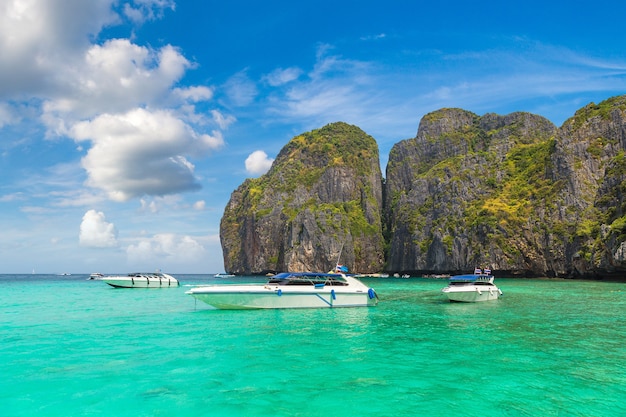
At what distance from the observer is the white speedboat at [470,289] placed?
42.0 m

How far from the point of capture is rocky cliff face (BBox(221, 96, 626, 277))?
11038 cm

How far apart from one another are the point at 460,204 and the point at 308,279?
115 meters

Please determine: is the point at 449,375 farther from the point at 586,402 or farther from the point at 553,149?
the point at 553,149

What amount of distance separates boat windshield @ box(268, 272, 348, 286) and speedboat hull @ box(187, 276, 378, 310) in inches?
14.9

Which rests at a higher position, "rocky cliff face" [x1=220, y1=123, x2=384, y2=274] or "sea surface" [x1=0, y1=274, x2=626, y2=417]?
"rocky cliff face" [x1=220, y1=123, x2=384, y2=274]

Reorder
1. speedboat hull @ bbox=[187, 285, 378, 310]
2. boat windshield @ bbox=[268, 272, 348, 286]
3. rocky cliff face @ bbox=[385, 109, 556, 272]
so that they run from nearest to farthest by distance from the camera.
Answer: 1. speedboat hull @ bbox=[187, 285, 378, 310]
2. boat windshield @ bbox=[268, 272, 348, 286]
3. rocky cliff face @ bbox=[385, 109, 556, 272]

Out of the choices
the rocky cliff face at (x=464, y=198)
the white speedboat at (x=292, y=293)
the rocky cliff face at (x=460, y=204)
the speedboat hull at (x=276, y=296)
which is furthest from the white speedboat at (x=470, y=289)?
the rocky cliff face at (x=464, y=198)

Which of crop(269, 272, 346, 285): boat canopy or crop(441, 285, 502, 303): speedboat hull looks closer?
crop(269, 272, 346, 285): boat canopy

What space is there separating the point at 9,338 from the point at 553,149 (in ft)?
454

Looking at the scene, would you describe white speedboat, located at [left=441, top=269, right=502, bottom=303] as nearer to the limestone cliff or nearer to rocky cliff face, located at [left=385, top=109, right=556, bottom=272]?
the limestone cliff

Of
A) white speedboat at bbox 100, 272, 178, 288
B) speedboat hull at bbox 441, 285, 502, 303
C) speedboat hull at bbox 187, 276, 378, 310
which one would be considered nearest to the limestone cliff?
speedboat hull at bbox 441, 285, 502, 303

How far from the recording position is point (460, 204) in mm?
140500

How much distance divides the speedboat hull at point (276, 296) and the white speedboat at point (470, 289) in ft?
37.3

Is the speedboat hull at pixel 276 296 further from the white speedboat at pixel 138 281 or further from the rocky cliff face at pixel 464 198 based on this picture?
the rocky cliff face at pixel 464 198
